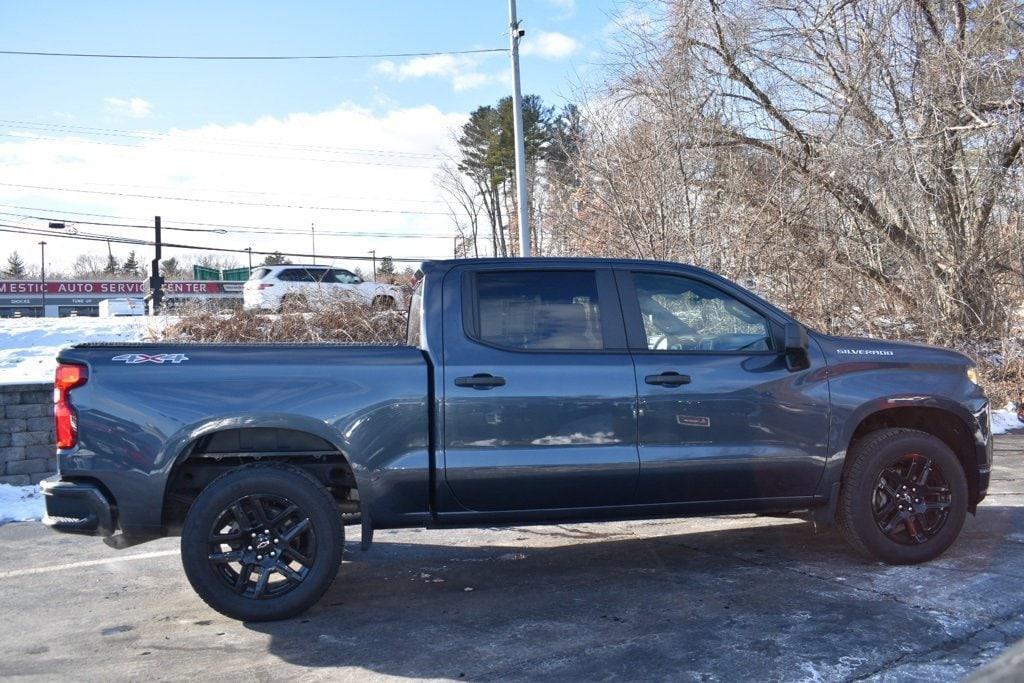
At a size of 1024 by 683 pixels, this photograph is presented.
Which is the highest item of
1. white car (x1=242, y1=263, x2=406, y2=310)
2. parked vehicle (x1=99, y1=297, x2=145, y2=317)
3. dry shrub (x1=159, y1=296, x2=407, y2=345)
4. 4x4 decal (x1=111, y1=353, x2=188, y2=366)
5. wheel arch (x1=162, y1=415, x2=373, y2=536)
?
parked vehicle (x1=99, y1=297, x2=145, y2=317)

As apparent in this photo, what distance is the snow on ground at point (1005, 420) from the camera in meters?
11.0

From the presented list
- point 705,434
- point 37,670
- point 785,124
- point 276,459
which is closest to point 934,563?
point 705,434

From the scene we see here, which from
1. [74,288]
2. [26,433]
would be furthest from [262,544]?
[74,288]

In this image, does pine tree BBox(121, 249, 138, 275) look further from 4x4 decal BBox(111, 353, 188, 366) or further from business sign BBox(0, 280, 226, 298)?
4x4 decal BBox(111, 353, 188, 366)

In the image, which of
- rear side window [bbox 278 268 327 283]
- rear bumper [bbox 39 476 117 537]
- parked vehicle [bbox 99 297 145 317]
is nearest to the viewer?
rear bumper [bbox 39 476 117 537]

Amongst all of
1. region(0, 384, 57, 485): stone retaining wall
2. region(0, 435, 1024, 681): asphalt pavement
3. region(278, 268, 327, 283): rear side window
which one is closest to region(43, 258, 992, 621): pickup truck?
region(0, 435, 1024, 681): asphalt pavement

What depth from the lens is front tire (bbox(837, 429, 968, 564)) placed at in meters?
5.34

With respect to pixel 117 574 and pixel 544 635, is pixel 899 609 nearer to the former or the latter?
pixel 544 635

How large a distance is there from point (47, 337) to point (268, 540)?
13.6m

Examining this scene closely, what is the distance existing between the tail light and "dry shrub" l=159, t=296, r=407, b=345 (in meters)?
9.01

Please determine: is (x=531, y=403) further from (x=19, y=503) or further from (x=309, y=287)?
(x=309, y=287)

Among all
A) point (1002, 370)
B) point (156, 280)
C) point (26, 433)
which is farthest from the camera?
point (156, 280)

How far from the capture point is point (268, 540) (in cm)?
472

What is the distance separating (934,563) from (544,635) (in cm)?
263
